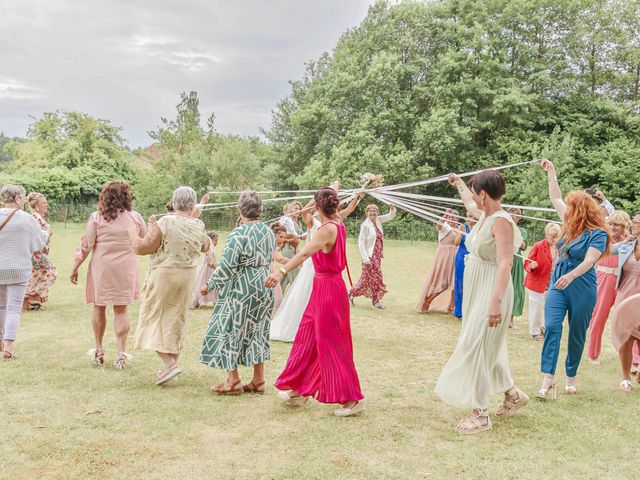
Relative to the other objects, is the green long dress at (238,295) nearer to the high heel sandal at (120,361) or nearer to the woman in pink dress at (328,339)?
the woman in pink dress at (328,339)

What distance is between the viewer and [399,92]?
34094 mm

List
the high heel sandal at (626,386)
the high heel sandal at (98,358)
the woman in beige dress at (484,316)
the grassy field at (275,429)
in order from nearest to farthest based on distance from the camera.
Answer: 1. the grassy field at (275,429)
2. the woman in beige dress at (484,316)
3. the high heel sandal at (626,386)
4. the high heel sandal at (98,358)

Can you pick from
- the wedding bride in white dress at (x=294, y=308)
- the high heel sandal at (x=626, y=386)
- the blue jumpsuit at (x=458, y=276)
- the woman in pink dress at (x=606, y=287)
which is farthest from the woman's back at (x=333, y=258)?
the blue jumpsuit at (x=458, y=276)

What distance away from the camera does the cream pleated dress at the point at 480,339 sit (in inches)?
188

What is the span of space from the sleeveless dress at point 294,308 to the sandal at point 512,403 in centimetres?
350

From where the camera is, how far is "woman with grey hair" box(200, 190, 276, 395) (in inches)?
210

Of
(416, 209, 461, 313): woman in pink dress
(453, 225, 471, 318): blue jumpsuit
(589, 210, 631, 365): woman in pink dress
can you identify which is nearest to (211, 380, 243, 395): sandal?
(589, 210, 631, 365): woman in pink dress

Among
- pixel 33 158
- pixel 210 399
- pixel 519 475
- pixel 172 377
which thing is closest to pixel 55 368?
pixel 172 377

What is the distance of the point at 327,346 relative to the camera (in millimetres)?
5055

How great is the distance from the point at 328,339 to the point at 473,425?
1377 mm

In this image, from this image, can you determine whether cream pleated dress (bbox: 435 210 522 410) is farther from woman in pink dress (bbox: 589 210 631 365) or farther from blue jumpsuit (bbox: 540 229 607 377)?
woman in pink dress (bbox: 589 210 631 365)

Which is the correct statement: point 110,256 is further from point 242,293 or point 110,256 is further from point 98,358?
point 242,293

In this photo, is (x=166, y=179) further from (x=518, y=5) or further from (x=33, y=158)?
(x=518, y=5)

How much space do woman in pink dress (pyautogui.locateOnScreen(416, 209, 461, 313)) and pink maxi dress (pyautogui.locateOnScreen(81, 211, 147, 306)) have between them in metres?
6.01
